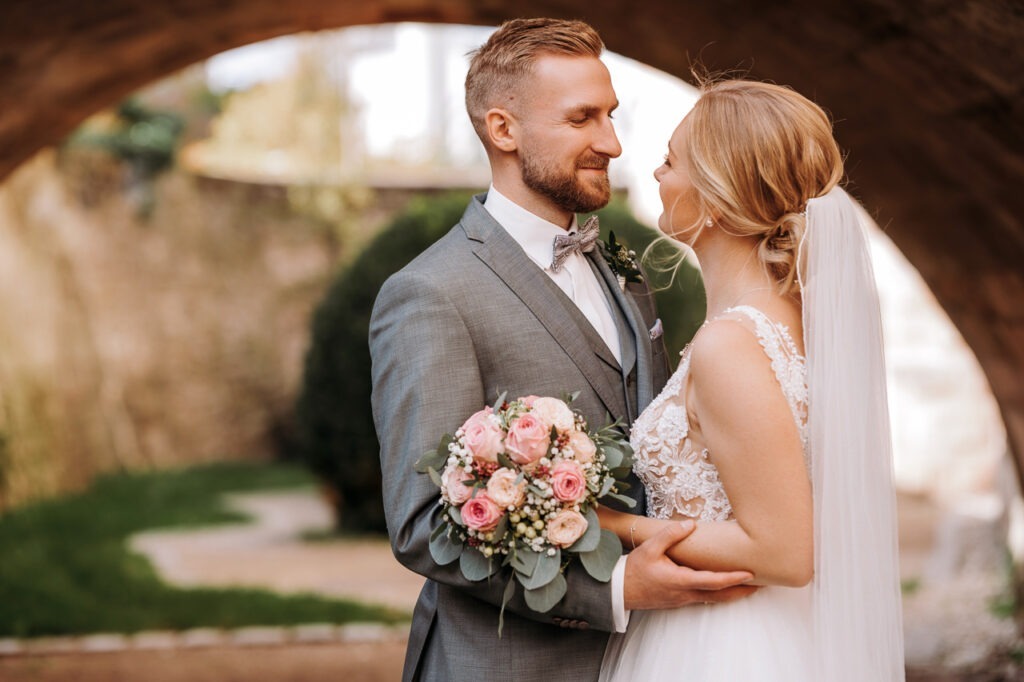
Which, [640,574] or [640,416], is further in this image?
[640,416]

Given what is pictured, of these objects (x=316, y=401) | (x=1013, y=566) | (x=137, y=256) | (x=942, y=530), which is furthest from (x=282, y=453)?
(x=1013, y=566)

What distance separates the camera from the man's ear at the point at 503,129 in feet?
8.58

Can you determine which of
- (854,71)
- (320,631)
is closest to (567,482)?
(854,71)

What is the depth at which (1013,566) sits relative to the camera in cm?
656

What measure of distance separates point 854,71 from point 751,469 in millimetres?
3071

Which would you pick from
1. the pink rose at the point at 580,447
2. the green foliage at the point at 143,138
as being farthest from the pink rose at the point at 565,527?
the green foliage at the point at 143,138

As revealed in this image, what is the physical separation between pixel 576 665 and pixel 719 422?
26.0 inches

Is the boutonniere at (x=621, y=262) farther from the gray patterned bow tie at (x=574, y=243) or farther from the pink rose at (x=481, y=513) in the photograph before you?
the pink rose at (x=481, y=513)

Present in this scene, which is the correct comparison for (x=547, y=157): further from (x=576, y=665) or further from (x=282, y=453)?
(x=282, y=453)

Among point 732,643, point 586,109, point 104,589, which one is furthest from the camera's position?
point 104,589

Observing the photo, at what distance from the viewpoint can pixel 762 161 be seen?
234 cm

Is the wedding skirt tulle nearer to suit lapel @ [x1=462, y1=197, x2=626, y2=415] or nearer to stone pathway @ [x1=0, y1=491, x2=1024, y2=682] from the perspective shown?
suit lapel @ [x1=462, y1=197, x2=626, y2=415]

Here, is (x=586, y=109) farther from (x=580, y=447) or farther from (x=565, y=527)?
(x=565, y=527)

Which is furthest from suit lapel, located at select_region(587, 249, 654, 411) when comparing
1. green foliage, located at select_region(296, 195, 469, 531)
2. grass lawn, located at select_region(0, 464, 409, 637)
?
green foliage, located at select_region(296, 195, 469, 531)
